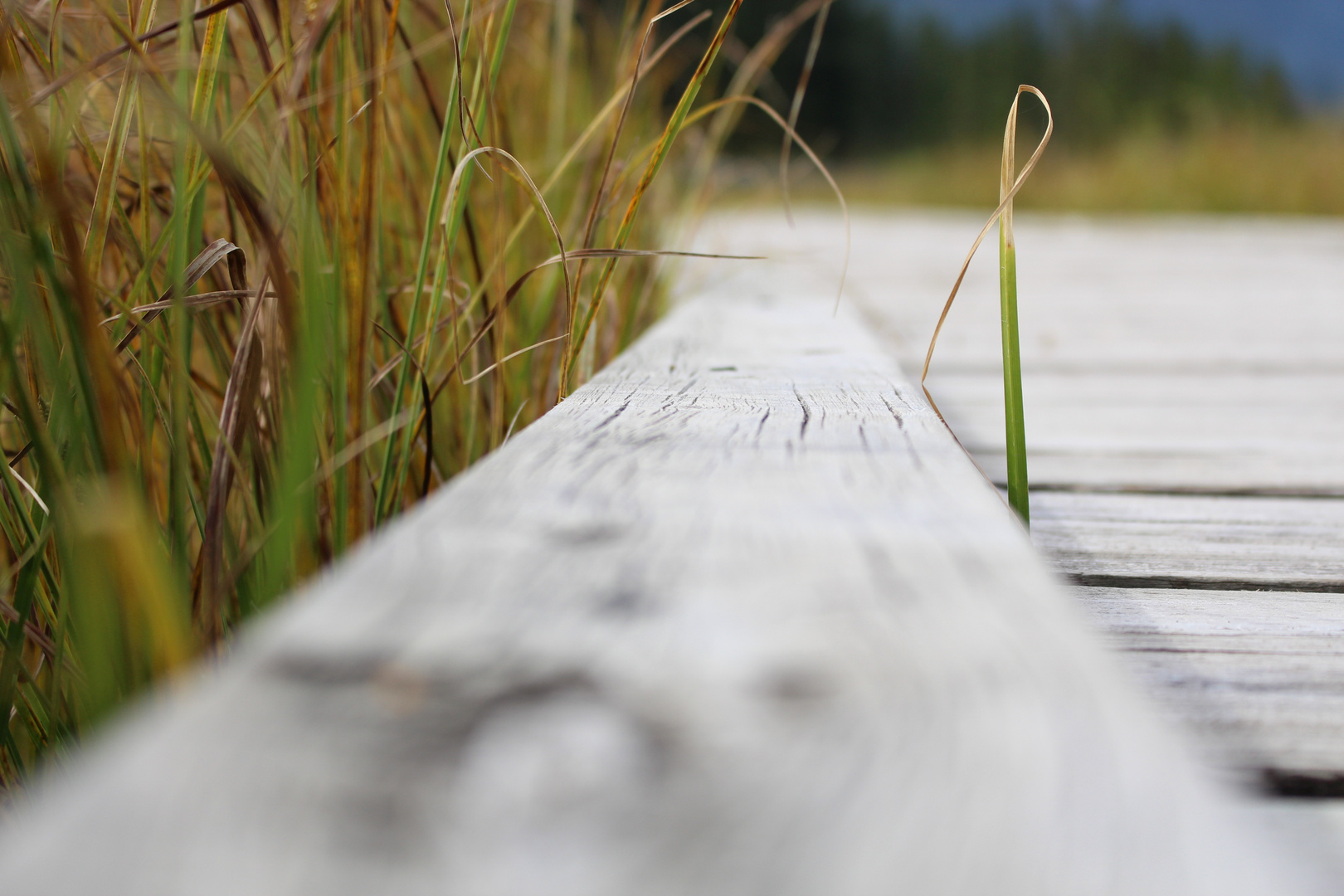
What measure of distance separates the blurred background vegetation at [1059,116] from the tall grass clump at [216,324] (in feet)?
1.82

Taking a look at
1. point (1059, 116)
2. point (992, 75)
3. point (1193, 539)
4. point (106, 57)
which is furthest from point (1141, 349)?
point (992, 75)

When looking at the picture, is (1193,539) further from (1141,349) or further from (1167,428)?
(1141,349)

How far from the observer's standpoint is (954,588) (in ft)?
0.85

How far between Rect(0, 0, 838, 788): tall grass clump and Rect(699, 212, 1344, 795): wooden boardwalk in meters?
0.32

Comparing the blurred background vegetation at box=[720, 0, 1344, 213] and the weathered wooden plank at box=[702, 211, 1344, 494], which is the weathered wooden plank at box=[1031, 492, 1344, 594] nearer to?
the weathered wooden plank at box=[702, 211, 1344, 494]

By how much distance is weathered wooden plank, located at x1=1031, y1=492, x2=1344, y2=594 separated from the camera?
55 centimetres

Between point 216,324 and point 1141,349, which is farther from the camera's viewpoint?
point 1141,349

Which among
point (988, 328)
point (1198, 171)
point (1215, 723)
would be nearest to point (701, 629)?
point (1215, 723)

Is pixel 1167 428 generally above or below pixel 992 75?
below

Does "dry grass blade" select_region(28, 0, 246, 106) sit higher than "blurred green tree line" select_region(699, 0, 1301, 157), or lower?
lower

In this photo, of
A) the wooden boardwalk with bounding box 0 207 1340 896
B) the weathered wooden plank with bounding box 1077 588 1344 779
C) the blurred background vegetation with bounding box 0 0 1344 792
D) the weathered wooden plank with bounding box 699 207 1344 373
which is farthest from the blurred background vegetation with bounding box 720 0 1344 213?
the wooden boardwalk with bounding box 0 207 1340 896

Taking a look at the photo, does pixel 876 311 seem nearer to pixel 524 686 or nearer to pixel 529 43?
pixel 529 43

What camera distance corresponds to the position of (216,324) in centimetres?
70

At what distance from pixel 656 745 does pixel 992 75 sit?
61.9ft
